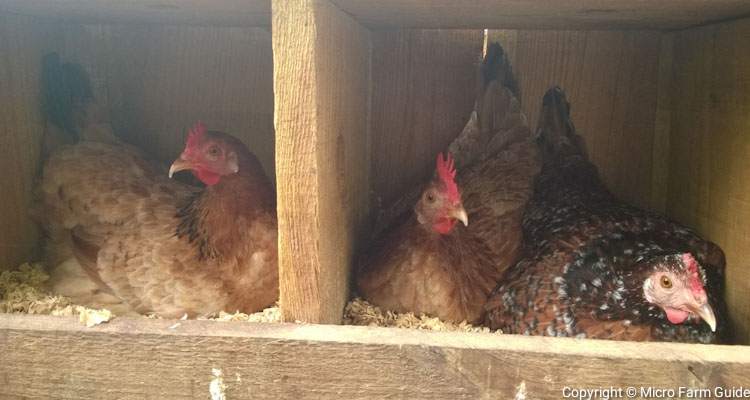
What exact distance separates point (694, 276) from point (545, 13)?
66 cm

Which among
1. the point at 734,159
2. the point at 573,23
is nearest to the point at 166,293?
the point at 573,23

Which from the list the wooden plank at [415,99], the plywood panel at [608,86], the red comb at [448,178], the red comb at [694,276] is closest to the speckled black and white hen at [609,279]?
the red comb at [694,276]

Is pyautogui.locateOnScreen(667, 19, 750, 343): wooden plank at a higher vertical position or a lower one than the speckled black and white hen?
higher

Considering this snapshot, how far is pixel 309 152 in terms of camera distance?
102cm

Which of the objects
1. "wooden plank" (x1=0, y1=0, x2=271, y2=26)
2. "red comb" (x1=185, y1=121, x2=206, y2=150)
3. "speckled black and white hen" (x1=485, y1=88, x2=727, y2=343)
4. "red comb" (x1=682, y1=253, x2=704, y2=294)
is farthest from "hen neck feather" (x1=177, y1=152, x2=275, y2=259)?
"red comb" (x1=682, y1=253, x2=704, y2=294)

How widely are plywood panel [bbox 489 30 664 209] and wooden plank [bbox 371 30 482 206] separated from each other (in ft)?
0.46

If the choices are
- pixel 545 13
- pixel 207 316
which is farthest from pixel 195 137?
pixel 545 13

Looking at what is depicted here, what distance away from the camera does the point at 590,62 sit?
71.9 inches

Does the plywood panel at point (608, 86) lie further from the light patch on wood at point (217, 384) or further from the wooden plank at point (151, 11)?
→ the light patch on wood at point (217, 384)

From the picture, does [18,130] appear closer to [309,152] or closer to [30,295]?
[30,295]

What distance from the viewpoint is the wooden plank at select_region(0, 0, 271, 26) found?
1.24 meters

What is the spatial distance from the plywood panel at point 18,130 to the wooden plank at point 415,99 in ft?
3.23

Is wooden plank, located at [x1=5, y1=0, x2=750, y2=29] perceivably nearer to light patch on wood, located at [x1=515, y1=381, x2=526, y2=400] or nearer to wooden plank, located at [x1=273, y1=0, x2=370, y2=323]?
wooden plank, located at [x1=273, y1=0, x2=370, y2=323]

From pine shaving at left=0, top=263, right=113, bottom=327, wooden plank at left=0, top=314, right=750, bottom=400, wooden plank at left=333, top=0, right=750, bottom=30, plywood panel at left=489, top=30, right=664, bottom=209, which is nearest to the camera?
wooden plank at left=0, top=314, right=750, bottom=400
